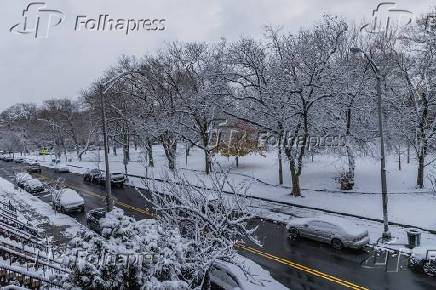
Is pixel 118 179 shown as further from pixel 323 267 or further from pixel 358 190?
pixel 323 267

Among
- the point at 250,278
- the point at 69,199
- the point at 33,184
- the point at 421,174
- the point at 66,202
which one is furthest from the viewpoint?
the point at 33,184

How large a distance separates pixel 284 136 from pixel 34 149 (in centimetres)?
11495

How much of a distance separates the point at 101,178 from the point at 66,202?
13.9 metres

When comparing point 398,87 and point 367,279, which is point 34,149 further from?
point 367,279

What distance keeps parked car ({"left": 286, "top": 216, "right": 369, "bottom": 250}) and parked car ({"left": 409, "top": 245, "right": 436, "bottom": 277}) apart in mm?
2824

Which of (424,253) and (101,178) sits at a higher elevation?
(101,178)

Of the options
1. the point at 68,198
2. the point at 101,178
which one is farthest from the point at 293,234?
the point at 101,178

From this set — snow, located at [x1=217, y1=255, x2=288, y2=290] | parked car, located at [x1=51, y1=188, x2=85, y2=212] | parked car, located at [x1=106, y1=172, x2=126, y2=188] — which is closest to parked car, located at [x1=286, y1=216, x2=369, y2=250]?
snow, located at [x1=217, y1=255, x2=288, y2=290]

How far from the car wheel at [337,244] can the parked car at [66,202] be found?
744 inches

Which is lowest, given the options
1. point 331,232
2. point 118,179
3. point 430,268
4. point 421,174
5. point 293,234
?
point 293,234

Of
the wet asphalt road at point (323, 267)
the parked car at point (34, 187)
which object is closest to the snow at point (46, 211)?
the parked car at point (34, 187)

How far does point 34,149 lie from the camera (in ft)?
415

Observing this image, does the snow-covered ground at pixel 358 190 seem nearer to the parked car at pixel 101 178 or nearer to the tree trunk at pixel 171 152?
the tree trunk at pixel 171 152

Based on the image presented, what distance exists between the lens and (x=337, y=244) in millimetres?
19656
